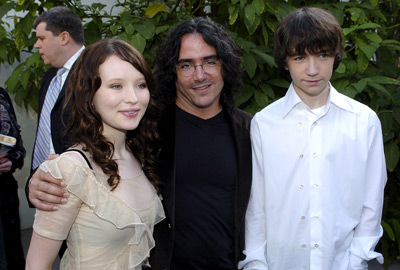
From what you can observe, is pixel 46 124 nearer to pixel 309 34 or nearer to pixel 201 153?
pixel 201 153

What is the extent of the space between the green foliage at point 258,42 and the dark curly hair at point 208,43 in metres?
0.62

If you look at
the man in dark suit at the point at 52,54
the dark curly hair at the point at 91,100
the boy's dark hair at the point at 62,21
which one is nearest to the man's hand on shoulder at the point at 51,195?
Answer: the dark curly hair at the point at 91,100

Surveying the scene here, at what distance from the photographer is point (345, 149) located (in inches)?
83.6

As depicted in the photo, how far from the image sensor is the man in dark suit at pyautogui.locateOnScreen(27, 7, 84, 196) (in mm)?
3551

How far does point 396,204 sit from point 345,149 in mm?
2691

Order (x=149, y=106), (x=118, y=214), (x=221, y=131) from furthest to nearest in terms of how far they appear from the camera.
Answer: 1. (x=221, y=131)
2. (x=149, y=106)
3. (x=118, y=214)

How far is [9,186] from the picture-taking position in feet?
12.0

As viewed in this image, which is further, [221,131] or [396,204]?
[396,204]

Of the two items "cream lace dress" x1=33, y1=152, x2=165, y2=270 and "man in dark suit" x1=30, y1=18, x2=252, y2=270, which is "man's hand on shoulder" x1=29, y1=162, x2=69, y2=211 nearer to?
"cream lace dress" x1=33, y1=152, x2=165, y2=270

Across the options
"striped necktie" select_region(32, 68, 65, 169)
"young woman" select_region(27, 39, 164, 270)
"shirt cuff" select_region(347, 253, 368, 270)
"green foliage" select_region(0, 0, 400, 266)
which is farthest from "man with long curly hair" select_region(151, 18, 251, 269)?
"striped necktie" select_region(32, 68, 65, 169)

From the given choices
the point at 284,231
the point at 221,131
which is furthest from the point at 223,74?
the point at 284,231

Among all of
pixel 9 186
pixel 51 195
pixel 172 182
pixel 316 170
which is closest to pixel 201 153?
pixel 172 182

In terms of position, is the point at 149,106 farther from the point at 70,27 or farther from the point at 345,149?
the point at 70,27

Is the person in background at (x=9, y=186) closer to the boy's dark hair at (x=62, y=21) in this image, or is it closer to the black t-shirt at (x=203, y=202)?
the boy's dark hair at (x=62, y=21)
